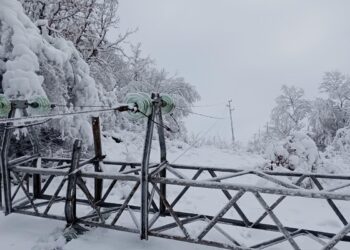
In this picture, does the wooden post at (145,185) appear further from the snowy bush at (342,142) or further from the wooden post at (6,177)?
the snowy bush at (342,142)

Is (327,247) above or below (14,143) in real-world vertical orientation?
below

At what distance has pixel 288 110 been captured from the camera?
23891 millimetres

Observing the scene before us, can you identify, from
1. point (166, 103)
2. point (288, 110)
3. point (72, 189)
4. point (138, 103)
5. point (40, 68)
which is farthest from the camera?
point (288, 110)

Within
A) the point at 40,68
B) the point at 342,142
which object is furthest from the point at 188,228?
the point at 342,142

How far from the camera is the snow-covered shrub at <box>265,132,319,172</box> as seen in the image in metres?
9.17

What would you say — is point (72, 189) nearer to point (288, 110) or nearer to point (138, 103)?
point (138, 103)

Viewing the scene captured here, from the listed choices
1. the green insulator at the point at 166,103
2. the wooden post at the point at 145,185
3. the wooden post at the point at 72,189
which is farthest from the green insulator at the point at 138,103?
the wooden post at the point at 72,189

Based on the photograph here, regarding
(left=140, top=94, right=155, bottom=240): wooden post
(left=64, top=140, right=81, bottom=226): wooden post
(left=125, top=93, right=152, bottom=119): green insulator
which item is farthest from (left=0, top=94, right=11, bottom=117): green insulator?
(left=140, top=94, right=155, bottom=240): wooden post

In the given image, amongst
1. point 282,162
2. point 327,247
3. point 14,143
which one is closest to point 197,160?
point 282,162

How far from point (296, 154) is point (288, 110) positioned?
15603mm

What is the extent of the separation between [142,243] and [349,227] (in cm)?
298

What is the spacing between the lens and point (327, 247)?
354 cm

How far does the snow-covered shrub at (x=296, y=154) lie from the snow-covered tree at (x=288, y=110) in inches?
507

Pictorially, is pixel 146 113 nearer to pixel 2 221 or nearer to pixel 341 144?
pixel 2 221
